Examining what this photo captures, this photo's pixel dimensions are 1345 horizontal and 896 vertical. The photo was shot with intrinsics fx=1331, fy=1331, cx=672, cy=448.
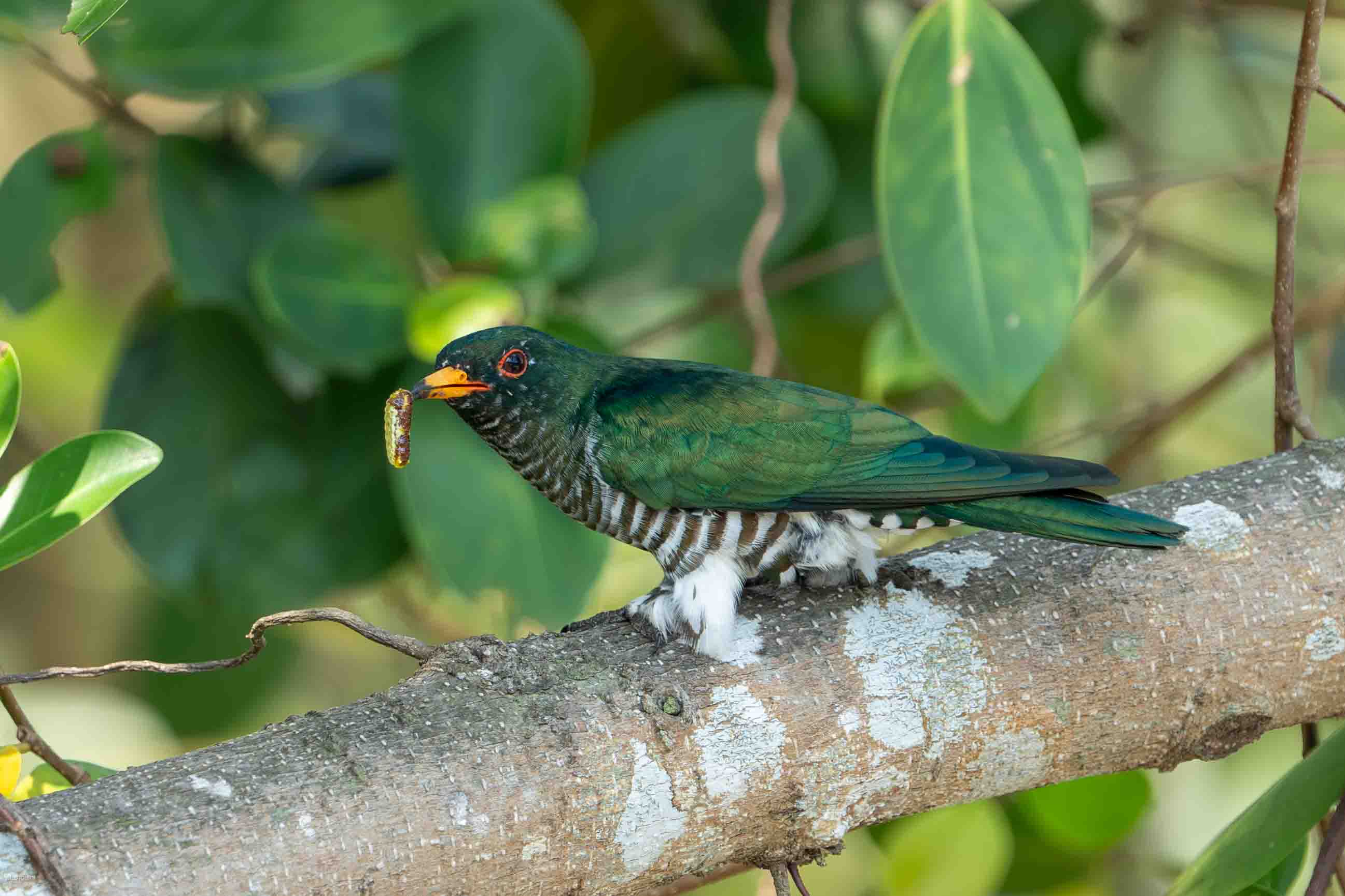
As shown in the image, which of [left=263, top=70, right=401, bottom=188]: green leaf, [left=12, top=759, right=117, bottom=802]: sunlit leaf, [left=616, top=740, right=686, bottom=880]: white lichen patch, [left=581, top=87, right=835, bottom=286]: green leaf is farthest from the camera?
[left=263, top=70, right=401, bottom=188]: green leaf

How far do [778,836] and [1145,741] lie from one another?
57 cm

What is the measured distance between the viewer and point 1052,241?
255 cm

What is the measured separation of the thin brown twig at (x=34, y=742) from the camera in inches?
69.0

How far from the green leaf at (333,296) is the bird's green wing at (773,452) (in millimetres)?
1100

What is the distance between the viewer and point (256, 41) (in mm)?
3092

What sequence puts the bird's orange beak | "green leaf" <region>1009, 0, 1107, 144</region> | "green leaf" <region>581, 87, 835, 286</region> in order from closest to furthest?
the bird's orange beak
"green leaf" <region>581, 87, 835, 286</region>
"green leaf" <region>1009, 0, 1107, 144</region>

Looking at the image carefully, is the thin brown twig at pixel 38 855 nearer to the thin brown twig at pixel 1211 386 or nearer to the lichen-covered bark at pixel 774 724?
the lichen-covered bark at pixel 774 724

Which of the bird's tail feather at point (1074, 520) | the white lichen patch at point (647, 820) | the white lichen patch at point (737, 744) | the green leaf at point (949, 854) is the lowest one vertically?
the green leaf at point (949, 854)

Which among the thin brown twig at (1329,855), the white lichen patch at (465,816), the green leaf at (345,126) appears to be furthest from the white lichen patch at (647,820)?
the green leaf at (345,126)

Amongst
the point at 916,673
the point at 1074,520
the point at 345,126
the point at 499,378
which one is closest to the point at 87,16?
the point at 499,378

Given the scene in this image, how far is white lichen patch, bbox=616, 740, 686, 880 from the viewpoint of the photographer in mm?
1645

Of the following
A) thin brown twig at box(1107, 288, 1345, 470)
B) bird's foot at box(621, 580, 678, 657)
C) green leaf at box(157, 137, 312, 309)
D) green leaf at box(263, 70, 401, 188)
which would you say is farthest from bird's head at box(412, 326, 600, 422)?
thin brown twig at box(1107, 288, 1345, 470)

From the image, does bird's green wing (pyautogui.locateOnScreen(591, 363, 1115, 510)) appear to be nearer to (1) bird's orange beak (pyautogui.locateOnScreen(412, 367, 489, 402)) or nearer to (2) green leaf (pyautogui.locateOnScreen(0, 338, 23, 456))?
(1) bird's orange beak (pyautogui.locateOnScreen(412, 367, 489, 402))

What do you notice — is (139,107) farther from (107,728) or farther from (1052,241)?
(1052,241)
